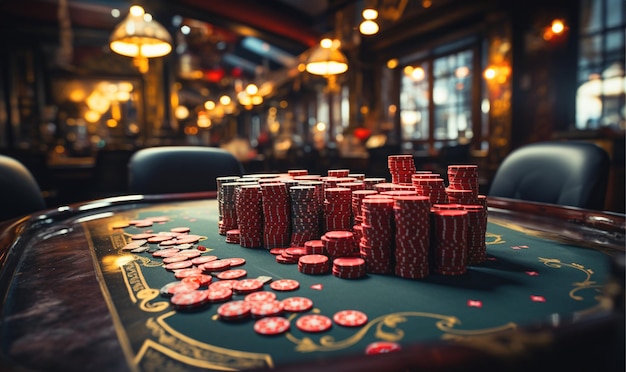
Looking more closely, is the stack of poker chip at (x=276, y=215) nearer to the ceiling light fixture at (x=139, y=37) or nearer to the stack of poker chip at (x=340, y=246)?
the stack of poker chip at (x=340, y=246)

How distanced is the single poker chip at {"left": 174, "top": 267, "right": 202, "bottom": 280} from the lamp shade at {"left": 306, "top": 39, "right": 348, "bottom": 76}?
13.8 feet

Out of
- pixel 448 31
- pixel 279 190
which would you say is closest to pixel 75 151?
pixel 448 31

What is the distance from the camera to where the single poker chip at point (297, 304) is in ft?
2.41

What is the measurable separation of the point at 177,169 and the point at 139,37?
1.72 meters

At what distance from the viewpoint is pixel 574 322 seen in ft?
1.42

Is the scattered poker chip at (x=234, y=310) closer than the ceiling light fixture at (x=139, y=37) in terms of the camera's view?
Yes

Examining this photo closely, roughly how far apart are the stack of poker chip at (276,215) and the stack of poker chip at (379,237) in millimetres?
342

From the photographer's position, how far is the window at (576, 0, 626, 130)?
5.27 meters

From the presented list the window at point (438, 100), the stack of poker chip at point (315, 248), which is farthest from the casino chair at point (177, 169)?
the window at point (438, 100)

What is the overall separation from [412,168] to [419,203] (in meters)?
0.51

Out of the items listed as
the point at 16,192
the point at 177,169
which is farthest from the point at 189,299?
the point at 177,169

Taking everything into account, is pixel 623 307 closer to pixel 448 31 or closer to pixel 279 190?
pixel 279 190

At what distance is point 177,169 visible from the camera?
8.27 feet

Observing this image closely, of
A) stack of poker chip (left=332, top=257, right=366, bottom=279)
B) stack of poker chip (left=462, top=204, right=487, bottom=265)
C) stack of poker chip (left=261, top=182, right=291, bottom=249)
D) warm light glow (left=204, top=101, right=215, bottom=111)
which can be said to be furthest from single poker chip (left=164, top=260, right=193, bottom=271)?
warm light glow (left=204, top=101, right=215, bottom=111)
